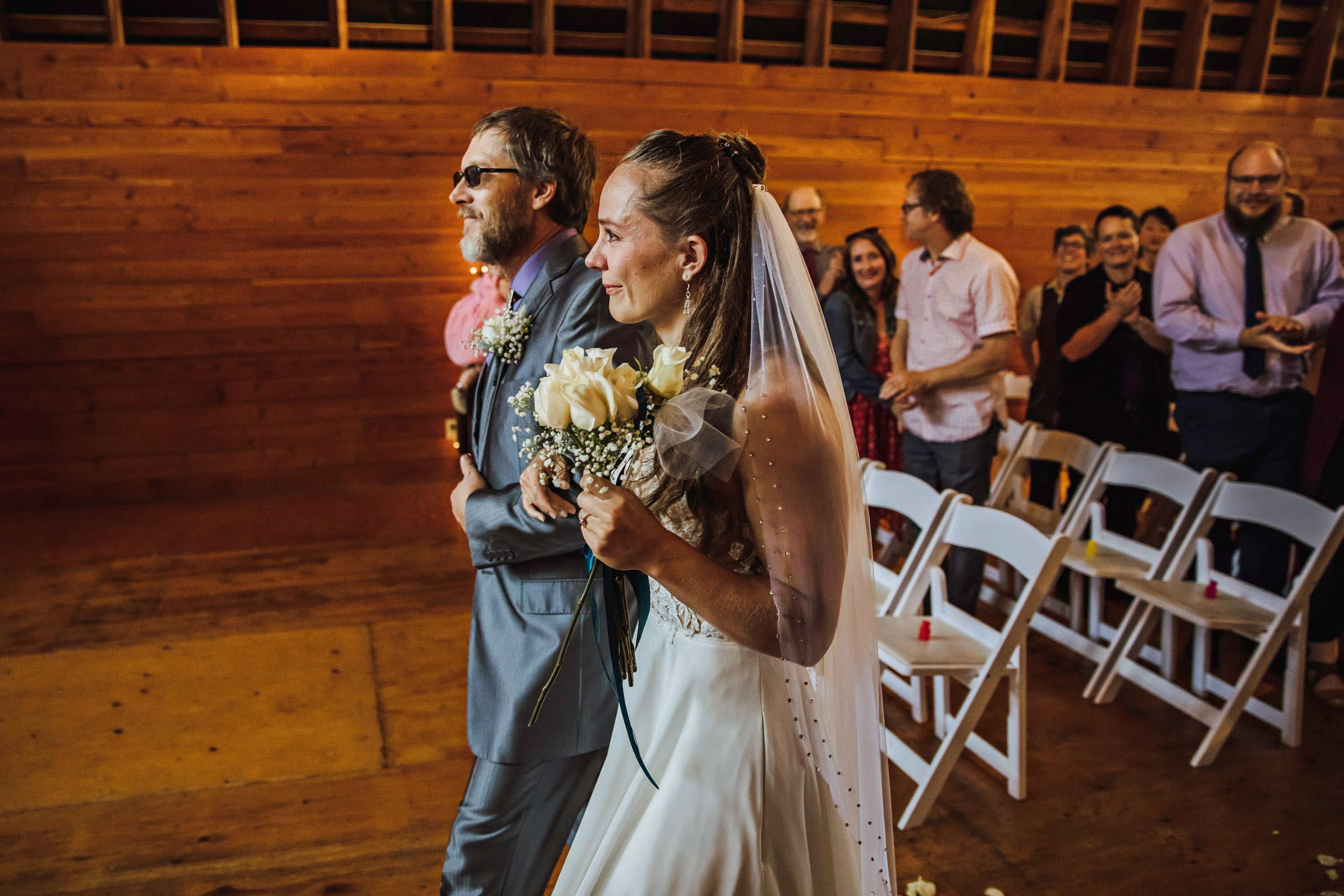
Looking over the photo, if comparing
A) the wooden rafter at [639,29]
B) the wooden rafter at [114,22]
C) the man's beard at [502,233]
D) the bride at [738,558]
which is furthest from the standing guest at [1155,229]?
the wooden rafter at [114,22]

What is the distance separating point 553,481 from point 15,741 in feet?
9.23

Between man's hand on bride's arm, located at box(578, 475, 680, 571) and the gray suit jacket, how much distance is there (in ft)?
1.05

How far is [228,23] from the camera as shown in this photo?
6.05 m

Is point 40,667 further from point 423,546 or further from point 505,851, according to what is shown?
point 505,851

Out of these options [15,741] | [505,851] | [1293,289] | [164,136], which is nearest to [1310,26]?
[1293,289]

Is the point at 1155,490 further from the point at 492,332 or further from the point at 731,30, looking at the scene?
the point at 731,30

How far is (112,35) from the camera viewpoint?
5938 mm

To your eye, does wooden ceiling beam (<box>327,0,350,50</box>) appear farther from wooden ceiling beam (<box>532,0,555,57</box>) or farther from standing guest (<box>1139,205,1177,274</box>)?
standing guest (<box>1139,205,1177,274</box>)

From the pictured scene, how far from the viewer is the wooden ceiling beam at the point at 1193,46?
759cm

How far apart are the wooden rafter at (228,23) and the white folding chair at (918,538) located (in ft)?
16.2

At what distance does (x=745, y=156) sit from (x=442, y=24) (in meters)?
5.54

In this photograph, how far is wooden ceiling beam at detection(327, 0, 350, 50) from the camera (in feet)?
20.3

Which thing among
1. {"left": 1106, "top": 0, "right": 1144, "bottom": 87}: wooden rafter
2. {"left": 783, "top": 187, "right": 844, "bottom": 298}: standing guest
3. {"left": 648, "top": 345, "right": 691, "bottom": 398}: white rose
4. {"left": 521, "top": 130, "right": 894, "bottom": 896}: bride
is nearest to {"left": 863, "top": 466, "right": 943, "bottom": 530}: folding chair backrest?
{"left": 521, "top": 130, "right": 894, "bottom": 896}: bride

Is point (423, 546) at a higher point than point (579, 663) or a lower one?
lower
